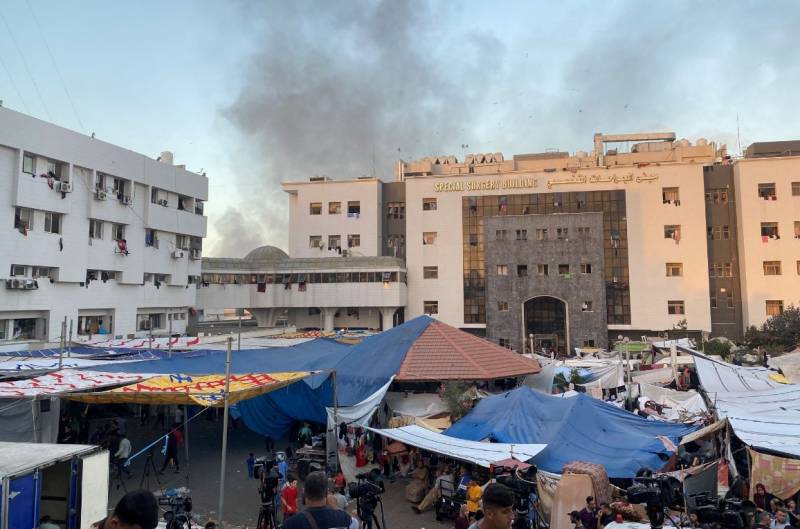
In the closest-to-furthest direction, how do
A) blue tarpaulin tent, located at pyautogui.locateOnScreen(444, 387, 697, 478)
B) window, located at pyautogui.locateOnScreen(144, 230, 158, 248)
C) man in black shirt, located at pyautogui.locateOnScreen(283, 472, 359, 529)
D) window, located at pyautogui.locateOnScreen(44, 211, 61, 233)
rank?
1. man in black shirt, located at pyautogui.locateOnScreen(283, 472, 359, 529)
2. blue tarpaulin tent, located at pyautogui.locateOnScreen(444, 387, 697, 478)
3. window, located at pyautogui.locateOnScreen(44, 211, 61, 233)
4. window, located at pyautogui.locateOnScreen(144, 230, 158, 248)

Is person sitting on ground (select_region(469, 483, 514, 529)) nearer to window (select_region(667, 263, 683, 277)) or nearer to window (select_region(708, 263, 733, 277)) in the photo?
window (select_region(667, 263, 683, 277))

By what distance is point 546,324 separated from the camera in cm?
4381

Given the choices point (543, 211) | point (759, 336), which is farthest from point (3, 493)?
point (543, 211)

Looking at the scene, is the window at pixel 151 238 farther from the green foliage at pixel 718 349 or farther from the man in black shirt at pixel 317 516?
the man in black shirt at pixel 317 516

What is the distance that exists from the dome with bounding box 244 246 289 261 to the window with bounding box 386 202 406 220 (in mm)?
9937

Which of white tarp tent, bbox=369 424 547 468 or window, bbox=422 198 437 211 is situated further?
window, bbox=422 198 437 211

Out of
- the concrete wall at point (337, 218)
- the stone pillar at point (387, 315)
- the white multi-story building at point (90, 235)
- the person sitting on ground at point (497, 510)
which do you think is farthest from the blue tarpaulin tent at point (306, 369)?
the concrete wall at point (337, 218)

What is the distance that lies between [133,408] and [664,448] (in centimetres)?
1832

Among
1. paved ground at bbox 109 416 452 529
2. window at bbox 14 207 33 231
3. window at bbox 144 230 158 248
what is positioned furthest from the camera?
window at bbox 144 230 158 248

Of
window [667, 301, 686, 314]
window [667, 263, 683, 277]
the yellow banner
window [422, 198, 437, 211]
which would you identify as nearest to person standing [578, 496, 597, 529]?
the yellow banner

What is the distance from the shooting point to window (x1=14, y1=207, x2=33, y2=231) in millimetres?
25844

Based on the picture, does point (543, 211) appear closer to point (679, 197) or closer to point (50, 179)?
point (679, 197)

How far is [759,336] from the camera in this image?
115 feet

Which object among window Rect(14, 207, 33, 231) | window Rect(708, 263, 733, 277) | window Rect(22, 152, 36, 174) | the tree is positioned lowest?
the tree
